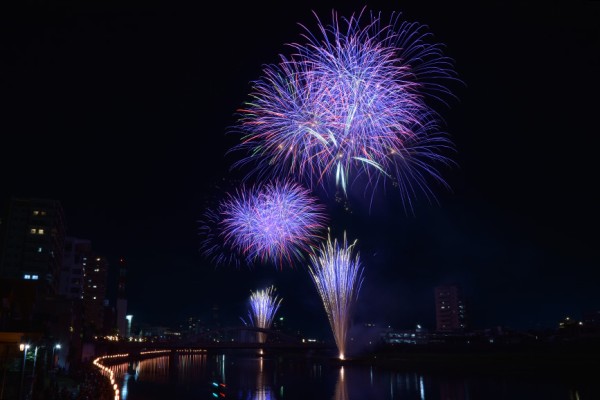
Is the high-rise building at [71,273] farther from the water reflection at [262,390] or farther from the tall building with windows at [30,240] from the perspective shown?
the water reflection at [262,390]

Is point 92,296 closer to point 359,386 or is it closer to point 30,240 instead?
point 30,240

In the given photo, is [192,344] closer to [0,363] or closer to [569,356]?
[569,356]

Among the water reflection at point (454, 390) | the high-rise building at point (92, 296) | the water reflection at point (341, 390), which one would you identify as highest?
the high-rise building at point (92, 296)

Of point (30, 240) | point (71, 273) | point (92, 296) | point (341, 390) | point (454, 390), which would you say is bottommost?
point (341, 390)

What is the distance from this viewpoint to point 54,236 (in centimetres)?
10206

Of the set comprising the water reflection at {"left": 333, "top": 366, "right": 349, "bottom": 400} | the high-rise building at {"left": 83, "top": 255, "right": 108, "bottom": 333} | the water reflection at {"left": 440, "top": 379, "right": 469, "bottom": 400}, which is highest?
the high-rise building at {"left": 83, "top": 255, "right": 108, "bottom": 333}

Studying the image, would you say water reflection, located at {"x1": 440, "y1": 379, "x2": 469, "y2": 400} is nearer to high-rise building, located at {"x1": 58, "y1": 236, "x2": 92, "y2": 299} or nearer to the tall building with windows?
the tall building with windows

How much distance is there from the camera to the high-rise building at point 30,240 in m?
95.9

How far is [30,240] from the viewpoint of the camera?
9806 cm

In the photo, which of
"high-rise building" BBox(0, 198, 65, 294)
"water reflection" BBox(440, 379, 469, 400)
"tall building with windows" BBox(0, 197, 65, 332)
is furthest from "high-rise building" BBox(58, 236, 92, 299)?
"water reflection" BBox(440, 379, 469, 400)

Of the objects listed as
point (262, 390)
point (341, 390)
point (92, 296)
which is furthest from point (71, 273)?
point (341, 390)

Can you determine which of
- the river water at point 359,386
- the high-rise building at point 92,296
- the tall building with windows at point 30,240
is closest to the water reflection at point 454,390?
the river water at point 359,386

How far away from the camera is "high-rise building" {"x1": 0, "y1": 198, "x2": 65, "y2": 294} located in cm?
9594

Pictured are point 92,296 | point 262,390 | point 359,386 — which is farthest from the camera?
point 92,296
